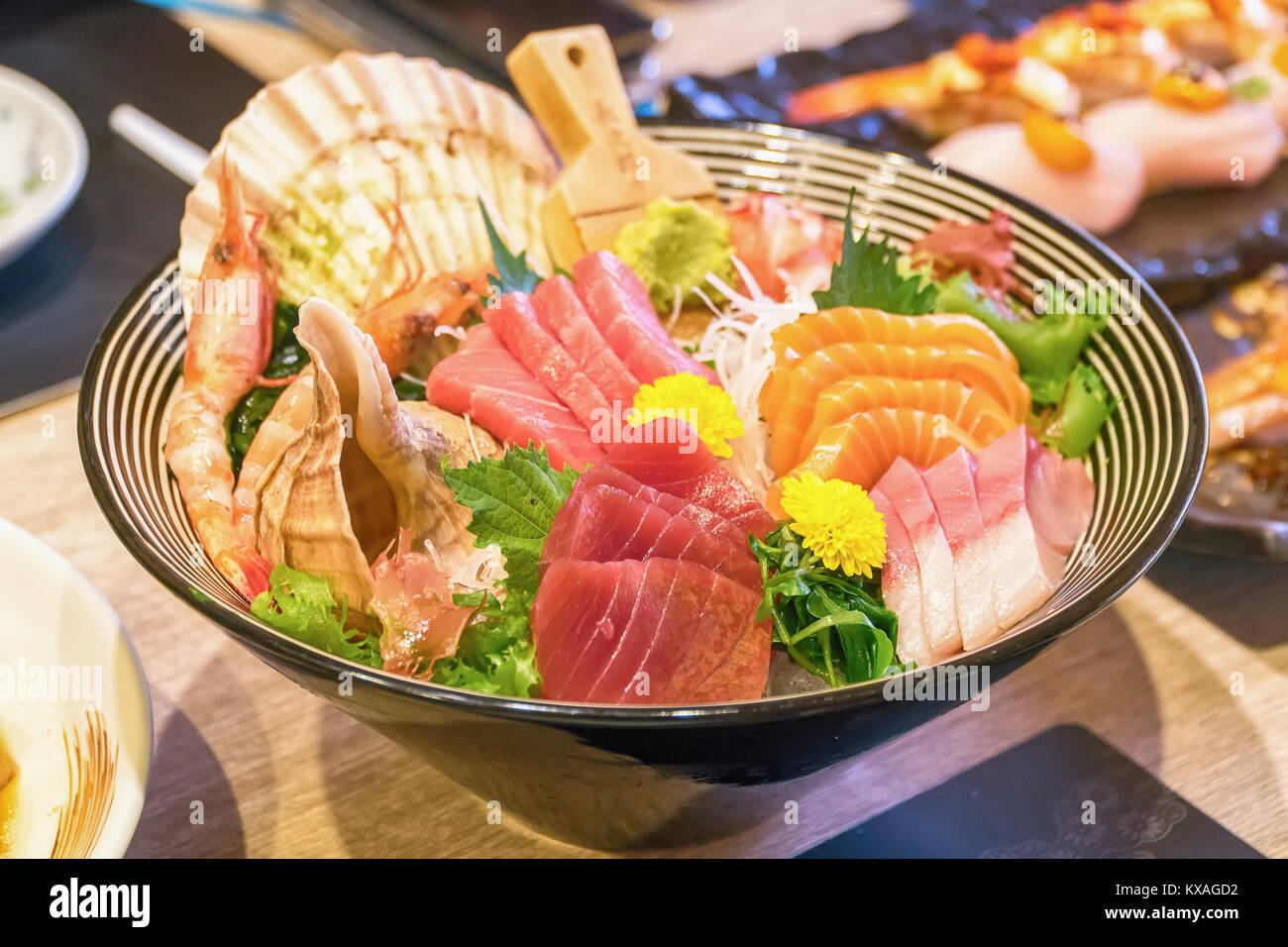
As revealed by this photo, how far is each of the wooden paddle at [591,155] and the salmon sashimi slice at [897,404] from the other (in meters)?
0.49

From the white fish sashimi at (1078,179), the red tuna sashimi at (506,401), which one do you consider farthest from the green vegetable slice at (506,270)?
the white fish sashimi at (1078,179)

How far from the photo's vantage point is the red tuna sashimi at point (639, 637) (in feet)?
3.13

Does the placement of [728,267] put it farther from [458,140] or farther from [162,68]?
[162,68]

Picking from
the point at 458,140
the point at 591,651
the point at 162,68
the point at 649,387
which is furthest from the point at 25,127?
the point at 591,651

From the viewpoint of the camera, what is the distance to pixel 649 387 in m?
1.21

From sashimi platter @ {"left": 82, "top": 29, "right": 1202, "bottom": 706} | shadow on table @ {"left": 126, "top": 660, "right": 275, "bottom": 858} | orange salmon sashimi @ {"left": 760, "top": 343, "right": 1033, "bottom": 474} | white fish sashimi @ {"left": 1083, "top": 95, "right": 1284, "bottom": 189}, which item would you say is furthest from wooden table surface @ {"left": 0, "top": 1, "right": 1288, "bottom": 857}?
white fish sashimi @ {"left": 1083, "top": 95, "right": 1284, "bottom": 189}

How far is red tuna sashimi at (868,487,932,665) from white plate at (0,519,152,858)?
0.69 metres

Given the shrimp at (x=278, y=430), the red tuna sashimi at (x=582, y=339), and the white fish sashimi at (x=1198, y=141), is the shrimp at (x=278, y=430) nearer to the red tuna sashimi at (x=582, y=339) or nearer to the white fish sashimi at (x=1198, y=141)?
the red tuna sashimi at (x=582, y=339)

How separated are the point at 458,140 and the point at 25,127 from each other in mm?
1062

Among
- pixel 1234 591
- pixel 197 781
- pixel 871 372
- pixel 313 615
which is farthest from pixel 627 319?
pixel 1234 591

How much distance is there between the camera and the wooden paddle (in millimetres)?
1619

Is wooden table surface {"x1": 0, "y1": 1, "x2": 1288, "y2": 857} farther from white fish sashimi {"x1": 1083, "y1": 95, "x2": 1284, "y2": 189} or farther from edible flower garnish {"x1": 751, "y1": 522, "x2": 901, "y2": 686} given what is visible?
white fish sashimi {"x1": 1083, "y1": 95, "x2": 1284, "y2": 189}

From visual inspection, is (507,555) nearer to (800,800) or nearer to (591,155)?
(800,800)

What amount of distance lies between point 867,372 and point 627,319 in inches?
11.2
